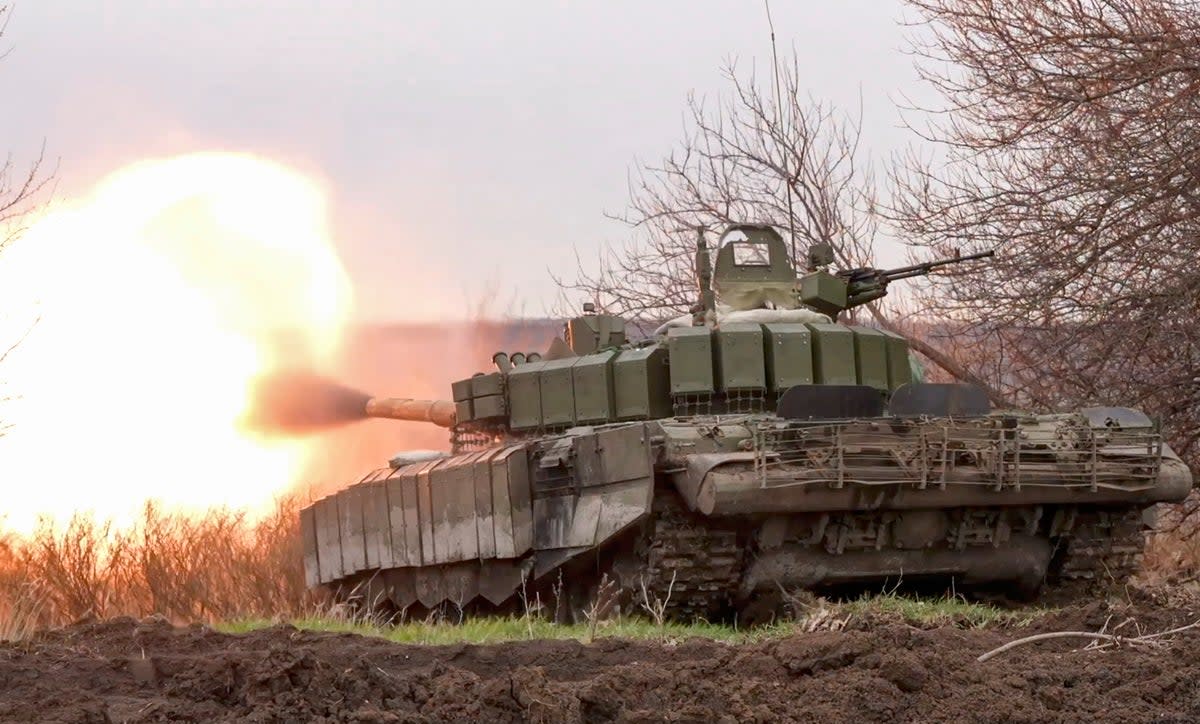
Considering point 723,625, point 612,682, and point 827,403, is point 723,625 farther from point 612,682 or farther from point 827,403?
point 612,682

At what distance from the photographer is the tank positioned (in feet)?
38.2

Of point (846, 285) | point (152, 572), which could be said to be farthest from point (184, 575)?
point (846, 285)

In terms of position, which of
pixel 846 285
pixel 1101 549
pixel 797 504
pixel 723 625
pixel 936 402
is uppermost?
pixel 846 285

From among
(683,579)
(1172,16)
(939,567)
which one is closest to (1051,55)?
(1172,16)

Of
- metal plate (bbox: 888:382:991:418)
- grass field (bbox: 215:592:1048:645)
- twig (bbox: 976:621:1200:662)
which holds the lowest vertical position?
grass field (bbox: 215:592:1048:645)

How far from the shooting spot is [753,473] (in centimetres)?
1122

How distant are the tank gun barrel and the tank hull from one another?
3090mm

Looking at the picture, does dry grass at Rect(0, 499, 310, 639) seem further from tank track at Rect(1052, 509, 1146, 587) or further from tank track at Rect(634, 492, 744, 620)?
tank track at Rect(1052, 509, 1146, 587)

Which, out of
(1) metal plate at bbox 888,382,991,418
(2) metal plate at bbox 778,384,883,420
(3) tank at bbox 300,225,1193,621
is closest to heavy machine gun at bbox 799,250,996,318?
(3) tank at bbox 300,225,1193,621

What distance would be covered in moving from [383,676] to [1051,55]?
339 inches

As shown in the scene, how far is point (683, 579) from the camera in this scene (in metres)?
11.6

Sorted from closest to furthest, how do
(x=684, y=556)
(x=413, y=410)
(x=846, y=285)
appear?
(x=684, y=556)
(x=846, y=285)
(x=413, y=410)

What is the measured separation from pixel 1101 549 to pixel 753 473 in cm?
347

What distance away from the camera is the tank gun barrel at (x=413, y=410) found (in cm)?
1722
